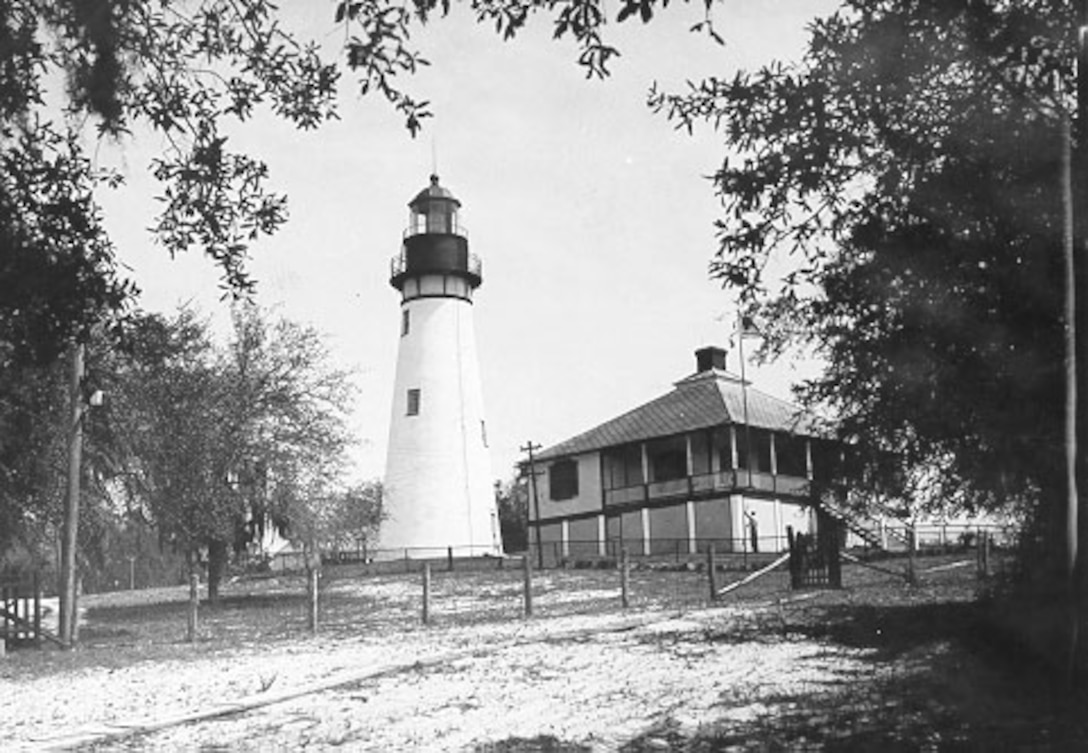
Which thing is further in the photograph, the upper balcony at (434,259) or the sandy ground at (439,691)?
the upper balcony at (434,259)

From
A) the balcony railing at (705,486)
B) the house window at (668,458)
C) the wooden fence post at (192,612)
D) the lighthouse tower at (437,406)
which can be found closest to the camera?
the wooden fence post at (192,612)

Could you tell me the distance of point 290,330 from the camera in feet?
120

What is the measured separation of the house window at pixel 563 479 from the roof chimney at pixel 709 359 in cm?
698

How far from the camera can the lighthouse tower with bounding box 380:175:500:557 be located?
149 feet

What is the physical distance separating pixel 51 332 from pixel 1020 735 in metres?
7.08

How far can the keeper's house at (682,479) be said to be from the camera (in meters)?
46.9

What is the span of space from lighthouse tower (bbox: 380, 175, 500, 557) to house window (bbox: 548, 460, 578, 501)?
6.04 meters

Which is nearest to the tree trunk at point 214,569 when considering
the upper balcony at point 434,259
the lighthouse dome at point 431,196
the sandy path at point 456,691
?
the upper balcony at point 434,259

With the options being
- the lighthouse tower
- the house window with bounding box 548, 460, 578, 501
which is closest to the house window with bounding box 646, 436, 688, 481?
the house window with bounding box 548, 460, 578, 501

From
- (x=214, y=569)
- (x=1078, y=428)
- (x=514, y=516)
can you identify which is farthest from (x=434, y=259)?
(x=1078, y=428)

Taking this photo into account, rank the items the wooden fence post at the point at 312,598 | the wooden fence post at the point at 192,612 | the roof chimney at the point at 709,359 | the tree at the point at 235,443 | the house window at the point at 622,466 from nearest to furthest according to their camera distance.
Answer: the wooden fence post at the point at 192,612
the wooden fence post at the point at 312,598
the tree at the point at 235,443
the house window at the point at 622,466
the roof chimney at the point at 709,359

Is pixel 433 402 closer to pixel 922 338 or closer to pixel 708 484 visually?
pixel 708 484

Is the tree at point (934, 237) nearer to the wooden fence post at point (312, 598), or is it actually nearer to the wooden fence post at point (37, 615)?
the wooden fence post at point (312, 598)

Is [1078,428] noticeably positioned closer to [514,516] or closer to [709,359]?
[709,359]
